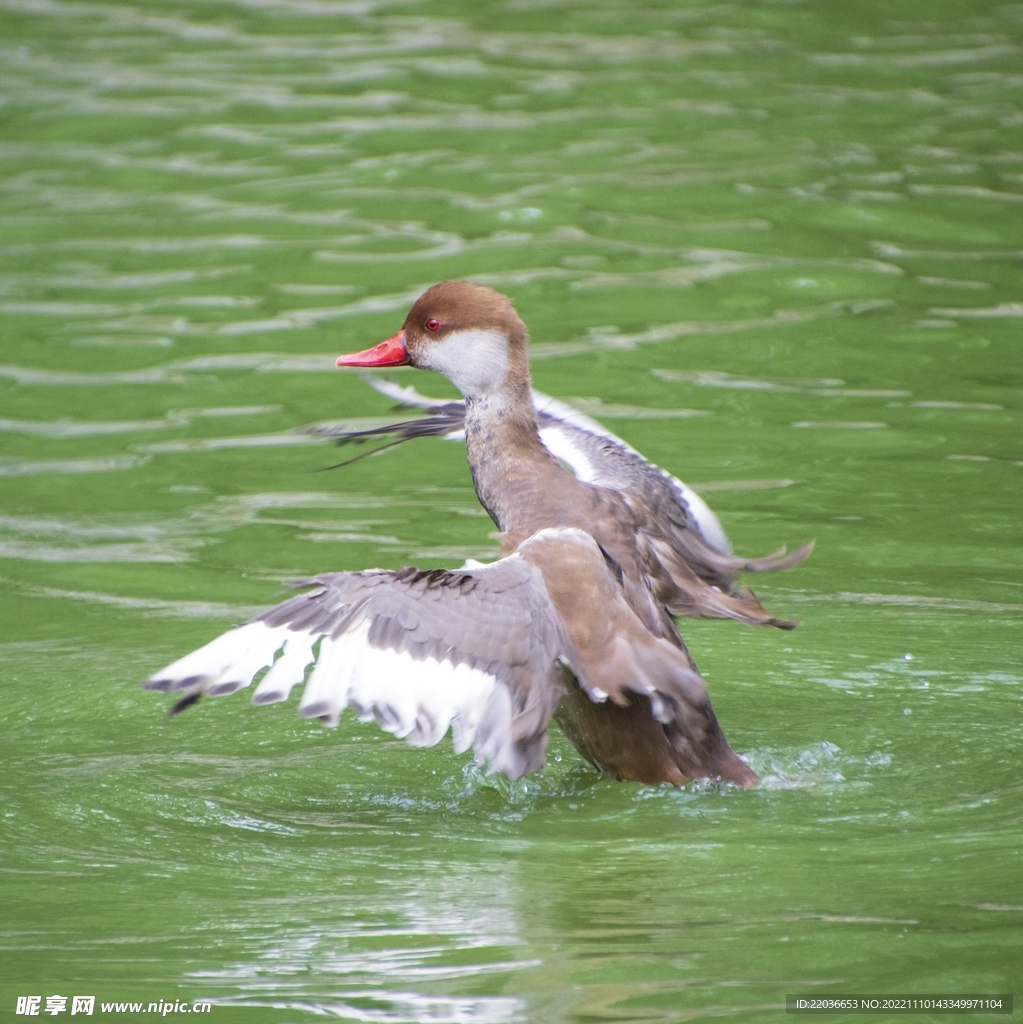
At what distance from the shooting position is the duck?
4340 millimetres

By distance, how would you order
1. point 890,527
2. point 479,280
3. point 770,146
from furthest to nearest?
1. point 770,146
2. point 479,280
3. point 890,527

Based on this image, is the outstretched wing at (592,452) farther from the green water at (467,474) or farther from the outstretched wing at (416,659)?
the outstretched wing at (416,659)

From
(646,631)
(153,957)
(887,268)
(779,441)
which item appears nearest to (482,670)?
(646,631)

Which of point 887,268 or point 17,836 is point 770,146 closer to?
point 887,268

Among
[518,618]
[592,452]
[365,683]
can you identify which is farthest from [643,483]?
[365,683]

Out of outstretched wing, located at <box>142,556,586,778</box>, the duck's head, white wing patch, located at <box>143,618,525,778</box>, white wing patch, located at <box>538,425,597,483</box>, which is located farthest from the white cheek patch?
white wing patch, located at <box>143,618,525,778</box>

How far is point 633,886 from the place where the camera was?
4.15m

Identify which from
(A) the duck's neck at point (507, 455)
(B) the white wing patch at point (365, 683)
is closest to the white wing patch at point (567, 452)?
(A) the duck's neck at point (507, 455)

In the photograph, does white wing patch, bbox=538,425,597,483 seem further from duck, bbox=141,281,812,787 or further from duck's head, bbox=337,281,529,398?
duck's head, bbox=337,281,529,398

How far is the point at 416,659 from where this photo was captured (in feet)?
14.4

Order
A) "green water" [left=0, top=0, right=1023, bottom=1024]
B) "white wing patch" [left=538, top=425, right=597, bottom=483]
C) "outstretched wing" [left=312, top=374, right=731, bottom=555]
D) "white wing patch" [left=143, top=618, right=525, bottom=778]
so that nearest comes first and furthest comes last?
"green water" [left=0, top=0, right=1023, bottom=1024]
"white wing patch" [left=143, top=618, right=525, bottom=778]
"outstretched wing" [left=312, top=374, right=731, bottom=555]
"white wing patch" [left=538, top=425, right=597, bottom=483]

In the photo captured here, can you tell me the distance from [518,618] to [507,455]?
1.05m

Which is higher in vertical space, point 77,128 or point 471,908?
point 77,128

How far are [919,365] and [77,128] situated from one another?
795 cm
